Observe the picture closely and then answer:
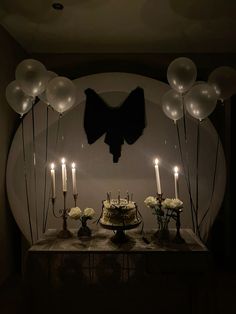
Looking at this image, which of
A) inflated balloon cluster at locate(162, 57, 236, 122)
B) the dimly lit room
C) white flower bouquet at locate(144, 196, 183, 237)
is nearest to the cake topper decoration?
the dimly lit room

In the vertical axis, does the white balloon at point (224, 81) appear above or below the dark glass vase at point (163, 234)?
above

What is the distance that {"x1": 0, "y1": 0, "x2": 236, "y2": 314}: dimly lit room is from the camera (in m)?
2.09

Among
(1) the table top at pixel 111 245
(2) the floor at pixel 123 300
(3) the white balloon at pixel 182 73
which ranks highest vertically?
(3) the white balloon at pixel 182 73

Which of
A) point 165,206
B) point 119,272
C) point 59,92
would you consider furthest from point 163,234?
point 59,92

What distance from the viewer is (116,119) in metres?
2.73

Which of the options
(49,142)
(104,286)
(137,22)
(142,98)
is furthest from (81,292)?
(137,22)

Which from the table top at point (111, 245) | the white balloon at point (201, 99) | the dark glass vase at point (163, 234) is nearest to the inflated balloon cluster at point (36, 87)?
the white balloon at point (201, 99)

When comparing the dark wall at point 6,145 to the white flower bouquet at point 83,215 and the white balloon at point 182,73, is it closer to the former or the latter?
the white flower bouquet at point 83,215

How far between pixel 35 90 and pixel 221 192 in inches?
71.3

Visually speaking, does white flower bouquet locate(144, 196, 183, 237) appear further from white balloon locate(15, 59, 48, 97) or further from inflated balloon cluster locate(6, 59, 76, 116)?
white balloon locate(15, 59, 48, 97)

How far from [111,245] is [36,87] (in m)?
1.24

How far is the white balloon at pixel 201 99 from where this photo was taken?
208 cm

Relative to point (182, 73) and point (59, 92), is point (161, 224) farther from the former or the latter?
point (59, 92)

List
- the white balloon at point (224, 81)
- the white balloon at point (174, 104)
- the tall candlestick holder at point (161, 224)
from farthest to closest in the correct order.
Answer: the white balloon at point (174, 104)
the white balloon at point (224, 81)
the tall candlestick holder at point (161, 224)
